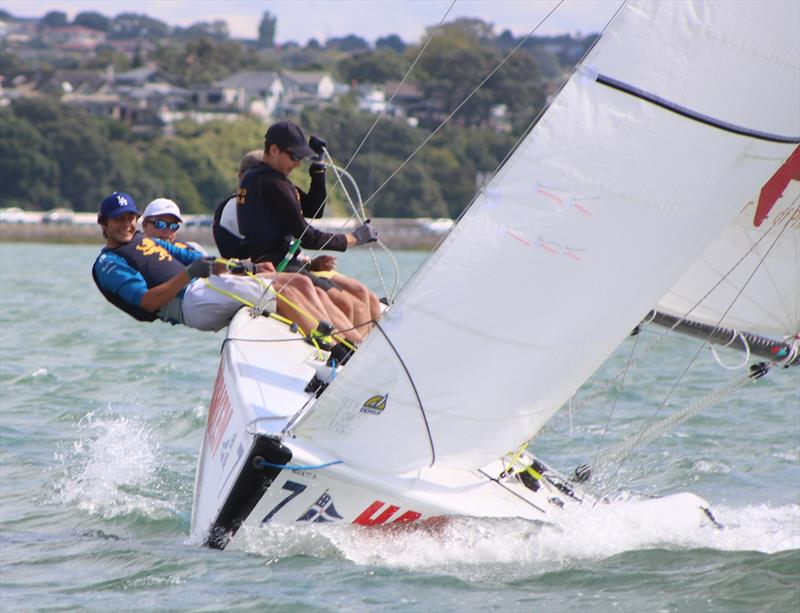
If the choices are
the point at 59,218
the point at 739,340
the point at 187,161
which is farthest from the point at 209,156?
the point at 739,340

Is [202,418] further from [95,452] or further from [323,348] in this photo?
[323,348]

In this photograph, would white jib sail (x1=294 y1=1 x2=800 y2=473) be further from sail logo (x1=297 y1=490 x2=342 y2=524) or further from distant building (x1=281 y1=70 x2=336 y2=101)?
distant building (x1=281 y1=70 x2=336 y2=101)

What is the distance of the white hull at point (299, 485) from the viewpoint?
4688mm

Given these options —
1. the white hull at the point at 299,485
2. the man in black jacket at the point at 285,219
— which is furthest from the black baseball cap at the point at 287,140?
the white hull at the point at 299,485

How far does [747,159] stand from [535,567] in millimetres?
1437

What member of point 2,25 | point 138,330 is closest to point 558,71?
point 2,25

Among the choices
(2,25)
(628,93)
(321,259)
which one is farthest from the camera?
(2,25)

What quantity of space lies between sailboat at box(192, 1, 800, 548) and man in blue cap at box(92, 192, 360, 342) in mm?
1147

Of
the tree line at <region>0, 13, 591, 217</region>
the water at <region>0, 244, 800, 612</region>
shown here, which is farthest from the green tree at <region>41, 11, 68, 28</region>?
the water at <region>0, 244, 800, 612</region>

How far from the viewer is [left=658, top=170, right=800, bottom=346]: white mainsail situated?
18.6 ft

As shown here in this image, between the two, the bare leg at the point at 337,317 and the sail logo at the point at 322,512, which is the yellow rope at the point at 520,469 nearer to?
the sail logo at the point at 322,512

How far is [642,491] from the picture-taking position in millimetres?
6523

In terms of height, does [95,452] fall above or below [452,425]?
below

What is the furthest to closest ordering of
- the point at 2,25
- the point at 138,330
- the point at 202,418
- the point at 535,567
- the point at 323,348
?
the point at 2,25 < the point at 138,330 < the point at 202,418 < the point at 323,348 < the point at 535,567
